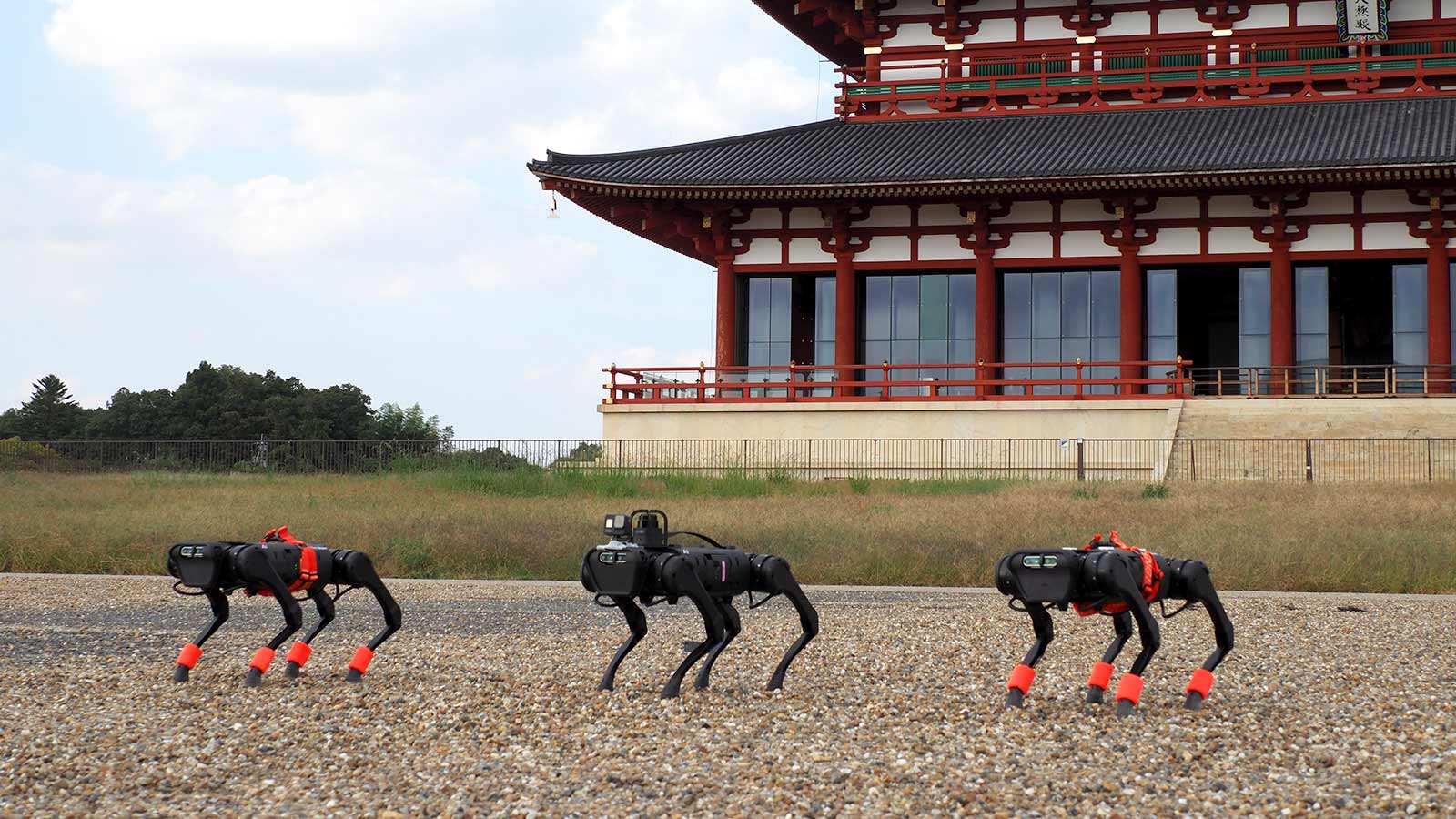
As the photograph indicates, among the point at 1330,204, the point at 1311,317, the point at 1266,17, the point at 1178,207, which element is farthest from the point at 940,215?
the point at 1266,17

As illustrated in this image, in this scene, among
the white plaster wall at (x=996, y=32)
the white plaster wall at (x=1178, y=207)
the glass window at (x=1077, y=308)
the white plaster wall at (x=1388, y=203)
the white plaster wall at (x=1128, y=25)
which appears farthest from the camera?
the white plaster wall at (x=996, y=32)

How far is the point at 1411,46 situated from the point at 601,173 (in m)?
18.9

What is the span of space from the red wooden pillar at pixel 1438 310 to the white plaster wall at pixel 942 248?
31.3 feet

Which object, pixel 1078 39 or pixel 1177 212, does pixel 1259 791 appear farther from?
pixel 1078 39

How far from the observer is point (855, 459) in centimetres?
2930

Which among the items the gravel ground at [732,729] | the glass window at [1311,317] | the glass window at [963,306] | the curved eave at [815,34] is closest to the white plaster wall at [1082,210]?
the glass window at [963,306]

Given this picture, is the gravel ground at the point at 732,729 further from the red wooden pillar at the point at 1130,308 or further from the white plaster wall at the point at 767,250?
the white plaster wall at the point at 767,250

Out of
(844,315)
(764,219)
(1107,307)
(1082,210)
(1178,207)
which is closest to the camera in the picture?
(1178,207)

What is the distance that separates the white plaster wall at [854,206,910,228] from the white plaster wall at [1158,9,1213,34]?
7931 mm

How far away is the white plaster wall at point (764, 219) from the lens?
108ft

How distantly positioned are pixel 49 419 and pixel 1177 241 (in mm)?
41910

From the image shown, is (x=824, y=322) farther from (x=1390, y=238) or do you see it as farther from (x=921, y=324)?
(x=1390, y=238)

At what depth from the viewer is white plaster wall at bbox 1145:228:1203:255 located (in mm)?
31203

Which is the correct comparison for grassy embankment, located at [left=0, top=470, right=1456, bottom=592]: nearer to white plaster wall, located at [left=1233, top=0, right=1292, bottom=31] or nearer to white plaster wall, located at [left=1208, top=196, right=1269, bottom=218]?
white plaster wall, located at [left=1208, top=196, right=1269, bottom=218]
